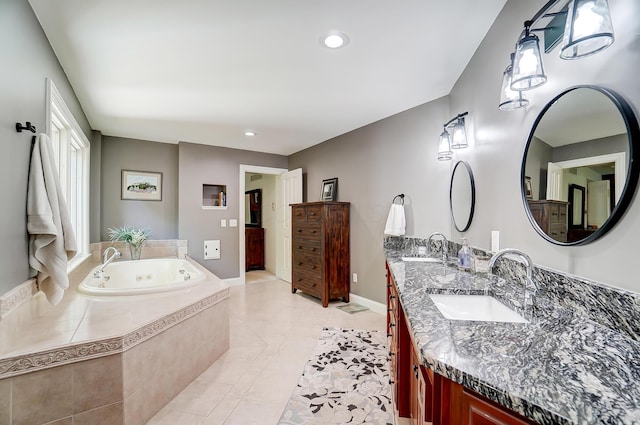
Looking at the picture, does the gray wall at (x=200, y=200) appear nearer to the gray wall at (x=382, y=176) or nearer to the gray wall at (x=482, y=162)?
the gray wall at (x=482, y=162)

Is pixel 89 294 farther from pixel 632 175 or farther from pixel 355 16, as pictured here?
pixel 632 175

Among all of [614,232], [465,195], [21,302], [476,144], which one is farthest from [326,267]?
[614,232]

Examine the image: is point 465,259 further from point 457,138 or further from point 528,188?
point 457,138

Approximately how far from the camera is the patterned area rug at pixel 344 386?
1711 mm

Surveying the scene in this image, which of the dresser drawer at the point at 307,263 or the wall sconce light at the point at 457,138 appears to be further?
the dresser drawer at the point at 307,263

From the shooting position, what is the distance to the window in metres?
2.24

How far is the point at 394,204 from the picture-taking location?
10.4 feet

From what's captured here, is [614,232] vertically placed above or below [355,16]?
below

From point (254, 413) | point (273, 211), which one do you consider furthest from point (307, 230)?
point (254, 413)

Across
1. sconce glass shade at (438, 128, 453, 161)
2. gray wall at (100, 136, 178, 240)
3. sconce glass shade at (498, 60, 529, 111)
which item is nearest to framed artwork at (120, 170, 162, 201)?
gray wall at (100, 136, 178, 240)

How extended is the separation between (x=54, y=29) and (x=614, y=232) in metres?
2.99

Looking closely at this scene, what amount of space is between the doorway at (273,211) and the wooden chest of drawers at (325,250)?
991mm

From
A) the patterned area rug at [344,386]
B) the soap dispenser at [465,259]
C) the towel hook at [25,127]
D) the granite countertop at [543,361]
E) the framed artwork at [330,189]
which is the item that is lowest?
the patterned area rug at [344,386]

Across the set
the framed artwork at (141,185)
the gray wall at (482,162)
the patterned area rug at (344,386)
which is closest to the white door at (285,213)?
the gray wall at (482,162)
